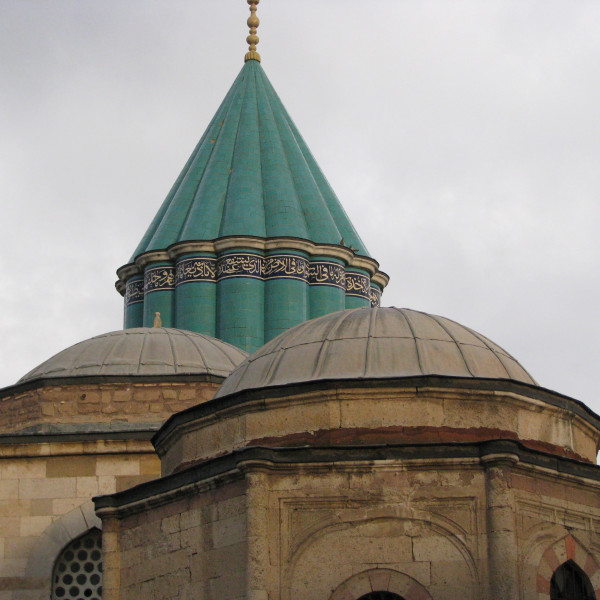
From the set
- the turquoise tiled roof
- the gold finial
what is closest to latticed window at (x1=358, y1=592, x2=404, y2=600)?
the turquoise tiled roof

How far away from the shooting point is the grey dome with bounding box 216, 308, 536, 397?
1661cm

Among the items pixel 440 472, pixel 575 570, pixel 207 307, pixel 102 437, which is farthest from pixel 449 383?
pixel 207 307

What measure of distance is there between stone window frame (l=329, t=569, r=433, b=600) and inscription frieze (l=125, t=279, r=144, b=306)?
16.6 meters

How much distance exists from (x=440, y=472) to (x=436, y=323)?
2856 mm

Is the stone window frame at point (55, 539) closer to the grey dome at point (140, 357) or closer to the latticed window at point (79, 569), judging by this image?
the latticed window at point (79, 569)

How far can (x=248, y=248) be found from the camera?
29562 mm

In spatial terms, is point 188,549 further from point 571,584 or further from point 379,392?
point 571,584

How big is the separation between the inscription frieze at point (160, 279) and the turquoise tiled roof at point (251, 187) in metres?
0.46

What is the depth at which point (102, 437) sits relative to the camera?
20672 millimetres

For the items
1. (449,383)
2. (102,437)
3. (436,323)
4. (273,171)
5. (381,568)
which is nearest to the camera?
(381,568)

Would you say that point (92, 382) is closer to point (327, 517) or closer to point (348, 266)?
point (327, 517)

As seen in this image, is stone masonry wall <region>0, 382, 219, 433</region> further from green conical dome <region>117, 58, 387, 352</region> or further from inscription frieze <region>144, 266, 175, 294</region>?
inscription frieze <region>144, 266, 175, 294</region>

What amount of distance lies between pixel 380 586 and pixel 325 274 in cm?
1528

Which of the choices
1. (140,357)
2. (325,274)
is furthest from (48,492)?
(325,274)
